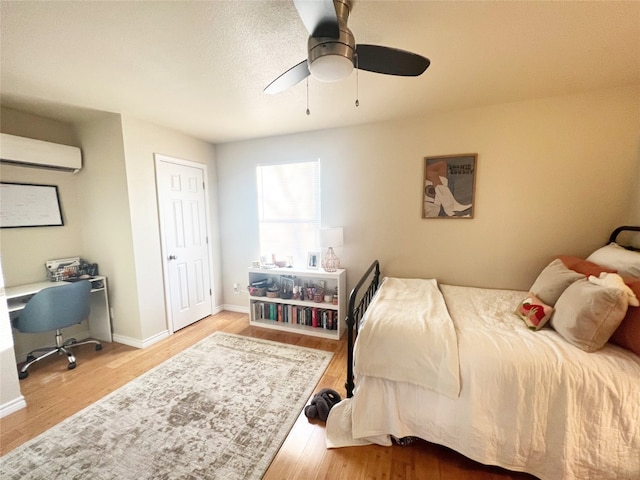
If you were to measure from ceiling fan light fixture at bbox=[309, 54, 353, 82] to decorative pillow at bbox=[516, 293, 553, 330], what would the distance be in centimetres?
183

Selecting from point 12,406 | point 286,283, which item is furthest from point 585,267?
point 12,406

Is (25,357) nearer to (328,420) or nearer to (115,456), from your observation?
(115,456)

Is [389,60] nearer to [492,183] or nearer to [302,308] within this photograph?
[492,183]

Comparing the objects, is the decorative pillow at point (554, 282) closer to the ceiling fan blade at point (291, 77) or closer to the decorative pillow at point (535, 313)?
the decorative pillow at point (535, 313)

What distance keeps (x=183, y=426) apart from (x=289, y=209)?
2392mm

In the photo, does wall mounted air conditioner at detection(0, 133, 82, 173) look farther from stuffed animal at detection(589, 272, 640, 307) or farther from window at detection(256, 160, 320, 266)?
stuffed animal at detection(589, 272, 640, 307)

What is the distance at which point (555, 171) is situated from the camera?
2.26 m

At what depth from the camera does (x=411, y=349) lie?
142 cm

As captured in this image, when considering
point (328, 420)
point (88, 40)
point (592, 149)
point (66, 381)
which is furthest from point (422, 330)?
point (66, 381)

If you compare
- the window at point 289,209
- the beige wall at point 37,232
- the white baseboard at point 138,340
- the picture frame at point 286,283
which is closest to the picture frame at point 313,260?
the window at point 289,209

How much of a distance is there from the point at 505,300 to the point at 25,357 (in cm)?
460

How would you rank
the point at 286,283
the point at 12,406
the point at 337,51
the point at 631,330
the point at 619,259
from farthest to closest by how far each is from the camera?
1. the point at 286,283
2. the point at 12,406
3. the point at 619,259
4. the point at 631,330
5. the point at 337,51

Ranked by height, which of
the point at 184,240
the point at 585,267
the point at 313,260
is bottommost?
the point at 313,260

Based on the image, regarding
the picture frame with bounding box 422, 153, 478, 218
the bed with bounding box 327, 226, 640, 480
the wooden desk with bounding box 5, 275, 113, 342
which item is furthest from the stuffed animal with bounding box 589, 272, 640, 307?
the wooden desk with bounding box 5, 275, 113, 342
